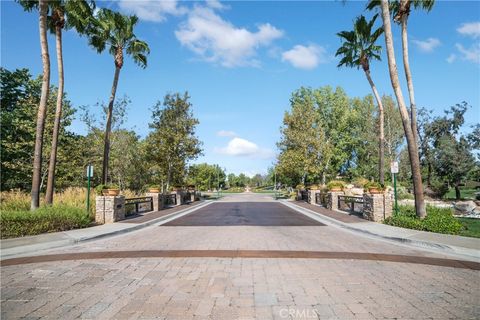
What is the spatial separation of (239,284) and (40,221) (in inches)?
387

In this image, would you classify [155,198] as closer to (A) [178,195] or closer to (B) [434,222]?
(A) [178,195]

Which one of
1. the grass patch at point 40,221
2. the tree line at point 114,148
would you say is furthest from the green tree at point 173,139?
the grass patch at point 40,221

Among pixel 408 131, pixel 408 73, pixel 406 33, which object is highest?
pixel 406 33

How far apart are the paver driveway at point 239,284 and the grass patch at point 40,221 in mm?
3323

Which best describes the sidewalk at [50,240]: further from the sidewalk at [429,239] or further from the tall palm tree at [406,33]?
the tall palm tree at [406,33]

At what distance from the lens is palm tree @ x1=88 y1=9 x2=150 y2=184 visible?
22047mm

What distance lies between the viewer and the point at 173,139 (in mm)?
32594

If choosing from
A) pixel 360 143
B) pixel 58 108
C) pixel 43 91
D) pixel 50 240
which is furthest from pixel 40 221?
pixel 360 143

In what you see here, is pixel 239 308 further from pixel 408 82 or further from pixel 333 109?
pixel 333 109

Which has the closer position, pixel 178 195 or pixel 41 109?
pixel 41 109

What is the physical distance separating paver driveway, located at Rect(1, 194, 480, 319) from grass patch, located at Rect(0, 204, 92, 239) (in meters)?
3.32

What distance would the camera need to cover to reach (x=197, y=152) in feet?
113

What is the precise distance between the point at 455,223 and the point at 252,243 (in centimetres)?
796

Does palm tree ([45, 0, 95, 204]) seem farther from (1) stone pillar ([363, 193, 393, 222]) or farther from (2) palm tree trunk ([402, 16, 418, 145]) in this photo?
(2) palm tree trunk ([402, 16, 418, 145])
